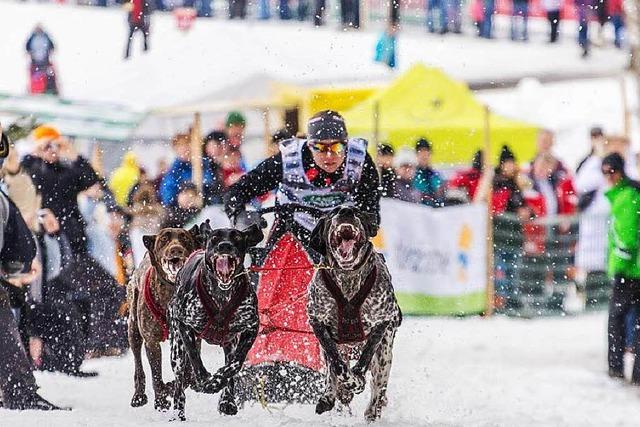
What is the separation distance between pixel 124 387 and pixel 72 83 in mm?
14005

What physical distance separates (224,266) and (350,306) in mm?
555

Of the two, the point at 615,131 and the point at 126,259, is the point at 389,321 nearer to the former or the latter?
the point at 126,259

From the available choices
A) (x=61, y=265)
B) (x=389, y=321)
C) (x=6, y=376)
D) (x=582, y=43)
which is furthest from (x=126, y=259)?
(x=582, y=43)

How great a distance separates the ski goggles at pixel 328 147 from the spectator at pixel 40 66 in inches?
507

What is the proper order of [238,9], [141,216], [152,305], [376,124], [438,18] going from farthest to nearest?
[438,18]
[238,9]
[376,124]
[141,216]
[152,305]

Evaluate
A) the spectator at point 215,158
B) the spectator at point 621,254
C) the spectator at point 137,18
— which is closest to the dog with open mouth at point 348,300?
the spectator at point 621,254

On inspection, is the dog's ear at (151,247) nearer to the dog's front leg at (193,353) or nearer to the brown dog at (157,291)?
the brown dog at (157,291)

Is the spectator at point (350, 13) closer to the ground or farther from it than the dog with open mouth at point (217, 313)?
farther from it

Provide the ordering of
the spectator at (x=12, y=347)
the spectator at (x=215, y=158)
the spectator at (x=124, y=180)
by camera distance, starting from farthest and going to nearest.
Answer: the spectator at (x=124, y=180), the spectator at (x=215, y=158), the spectator at (x=12, y=347)

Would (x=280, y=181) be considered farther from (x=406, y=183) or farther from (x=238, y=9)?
(x=238, y=9)

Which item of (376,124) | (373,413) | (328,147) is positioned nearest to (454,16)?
(376,124)

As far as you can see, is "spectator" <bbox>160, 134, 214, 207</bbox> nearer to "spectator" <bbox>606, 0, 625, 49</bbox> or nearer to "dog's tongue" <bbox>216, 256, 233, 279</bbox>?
"dog's tongue" <bbox>216, 256, 233, 279</bbox>

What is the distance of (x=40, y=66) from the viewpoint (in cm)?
2081

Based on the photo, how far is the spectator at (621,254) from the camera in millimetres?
10867
